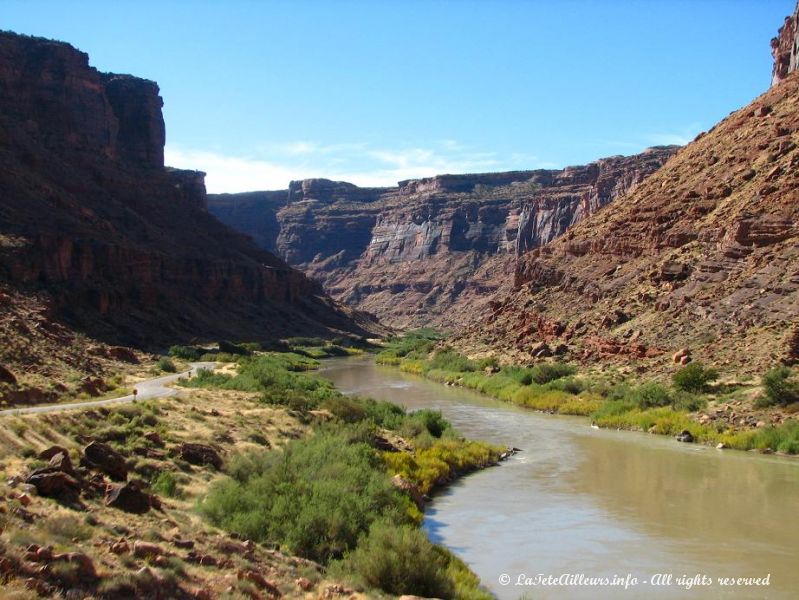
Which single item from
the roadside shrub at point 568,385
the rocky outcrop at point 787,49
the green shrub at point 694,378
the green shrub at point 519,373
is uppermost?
the rocky outcrop at point 787,49

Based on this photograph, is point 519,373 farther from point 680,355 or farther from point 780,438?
point 780,438

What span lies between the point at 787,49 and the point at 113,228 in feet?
214

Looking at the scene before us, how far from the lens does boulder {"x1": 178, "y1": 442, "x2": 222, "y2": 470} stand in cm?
1888

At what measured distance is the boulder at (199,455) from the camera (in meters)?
18.9

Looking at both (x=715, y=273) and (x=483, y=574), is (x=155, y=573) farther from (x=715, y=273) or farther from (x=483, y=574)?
(x=715, y=273)

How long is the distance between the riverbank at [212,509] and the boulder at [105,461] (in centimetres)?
4

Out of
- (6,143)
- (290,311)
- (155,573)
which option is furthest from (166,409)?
(290,311)

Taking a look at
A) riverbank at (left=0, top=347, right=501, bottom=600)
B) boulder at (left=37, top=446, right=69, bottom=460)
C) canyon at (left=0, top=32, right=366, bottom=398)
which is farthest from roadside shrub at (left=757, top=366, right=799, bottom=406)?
canyon at (left=0, top=32, right=366, bottom=398)

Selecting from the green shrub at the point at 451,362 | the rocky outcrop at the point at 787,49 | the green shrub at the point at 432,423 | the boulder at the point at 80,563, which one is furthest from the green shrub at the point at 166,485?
the rocky outcrop at the point at 787,49

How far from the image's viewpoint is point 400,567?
12.5m

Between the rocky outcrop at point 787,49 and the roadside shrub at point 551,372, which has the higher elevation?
the rocky outcrop at point 787,49

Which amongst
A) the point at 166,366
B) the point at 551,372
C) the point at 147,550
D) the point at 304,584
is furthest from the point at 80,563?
the point at 166,366

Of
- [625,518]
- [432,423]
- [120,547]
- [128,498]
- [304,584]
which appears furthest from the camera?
[432,423]

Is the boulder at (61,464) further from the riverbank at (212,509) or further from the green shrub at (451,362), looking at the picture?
the green shrub at (451,362)
